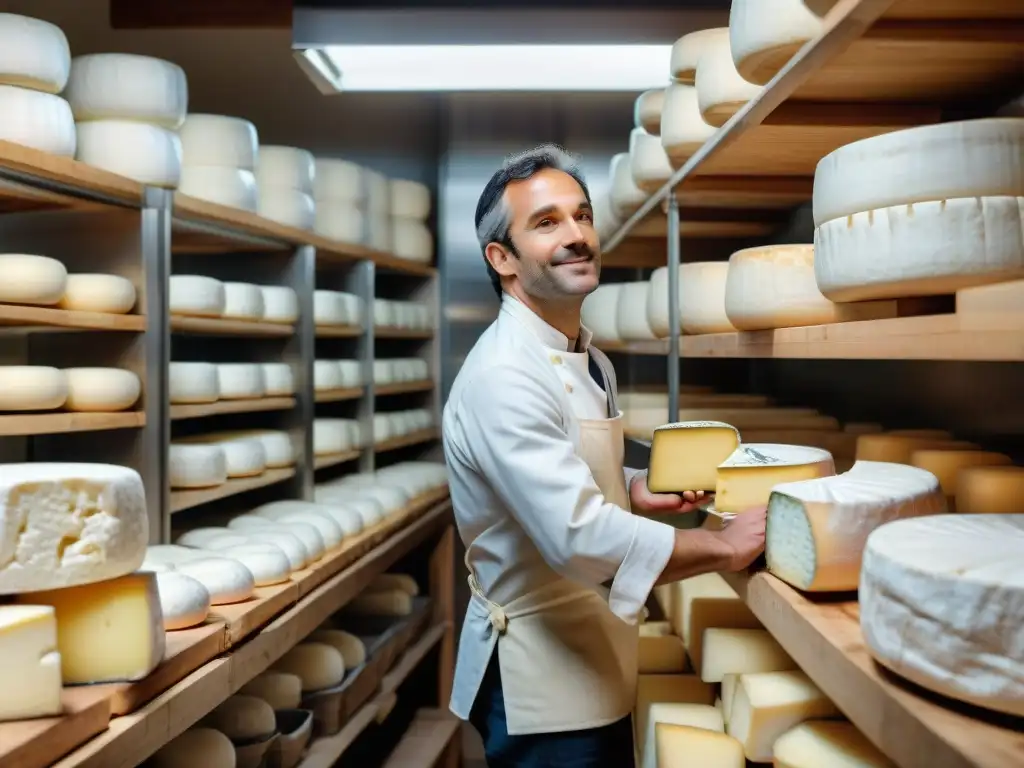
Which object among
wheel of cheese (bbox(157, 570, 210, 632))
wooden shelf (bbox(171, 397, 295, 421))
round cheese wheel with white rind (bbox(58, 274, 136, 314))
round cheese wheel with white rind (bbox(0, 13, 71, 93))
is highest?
round cheese wheel with white rind (bbox(0, 13, 71, 93))

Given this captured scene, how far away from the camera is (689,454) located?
1925mm

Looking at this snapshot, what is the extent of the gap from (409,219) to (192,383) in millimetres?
Result: 2079

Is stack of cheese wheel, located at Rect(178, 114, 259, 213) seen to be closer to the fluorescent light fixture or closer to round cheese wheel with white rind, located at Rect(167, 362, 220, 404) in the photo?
the fluorescent light fixture

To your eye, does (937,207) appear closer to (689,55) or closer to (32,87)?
(689,55)

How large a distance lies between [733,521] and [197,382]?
65.4 inches

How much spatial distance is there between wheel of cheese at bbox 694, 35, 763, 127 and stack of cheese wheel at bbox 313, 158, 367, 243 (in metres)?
2.14

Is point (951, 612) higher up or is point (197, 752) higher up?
point (951, 612)

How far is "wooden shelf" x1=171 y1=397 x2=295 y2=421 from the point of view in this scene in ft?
8.76

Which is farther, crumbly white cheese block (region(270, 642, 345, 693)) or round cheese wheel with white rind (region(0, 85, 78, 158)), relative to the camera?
crumbly white cheese block (region(270, 642, 345, 693))

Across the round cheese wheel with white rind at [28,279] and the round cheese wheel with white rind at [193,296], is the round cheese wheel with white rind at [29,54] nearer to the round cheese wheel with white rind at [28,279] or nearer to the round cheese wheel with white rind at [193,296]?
the round cheese wheel with white rind at [28,279]

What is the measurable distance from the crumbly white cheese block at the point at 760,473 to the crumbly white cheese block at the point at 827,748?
0.35 metres

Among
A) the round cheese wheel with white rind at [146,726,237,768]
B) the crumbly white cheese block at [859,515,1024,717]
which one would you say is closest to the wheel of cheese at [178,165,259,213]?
the round cheese wheel with white rind at [146,726,237,768]

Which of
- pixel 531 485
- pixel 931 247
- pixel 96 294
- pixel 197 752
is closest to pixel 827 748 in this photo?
pixel 531 485

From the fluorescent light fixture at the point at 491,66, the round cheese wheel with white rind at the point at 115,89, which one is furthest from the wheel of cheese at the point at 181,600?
the fluorescent light fixture at the point at 491,66
